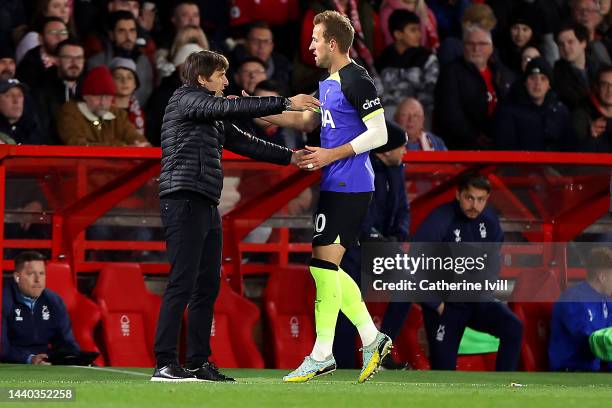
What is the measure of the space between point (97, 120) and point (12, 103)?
75 centimetres

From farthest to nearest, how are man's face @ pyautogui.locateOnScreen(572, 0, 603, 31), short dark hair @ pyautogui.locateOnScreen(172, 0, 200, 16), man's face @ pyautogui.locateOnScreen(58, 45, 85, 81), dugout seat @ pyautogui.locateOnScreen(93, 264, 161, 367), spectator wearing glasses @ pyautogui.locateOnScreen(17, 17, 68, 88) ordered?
man's face @ pyautogui.locateOnScreen(572, 0, 603, 31) < short dark hair @ pyautogui.locateOnScreen(172, 0, 200, 16) < spectator wearing glasses @ pyautogui.locateOnScreen(17, 17, 68, 88) < man's face @ pyautogui.locateOnScreen(58, 45, 85, 81) < dugout seat @ pyautogui.locateOnScreen(93, 264, 161, 367)

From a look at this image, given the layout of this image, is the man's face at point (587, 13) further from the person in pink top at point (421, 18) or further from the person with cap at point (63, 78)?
the person with cap at point (63, 78)

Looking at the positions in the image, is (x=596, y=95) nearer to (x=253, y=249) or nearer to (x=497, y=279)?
(x=497, y=279)

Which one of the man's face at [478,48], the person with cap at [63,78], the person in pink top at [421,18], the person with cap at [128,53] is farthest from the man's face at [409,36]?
the person with cap at [63,78]

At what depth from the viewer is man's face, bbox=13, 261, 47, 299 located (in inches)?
485

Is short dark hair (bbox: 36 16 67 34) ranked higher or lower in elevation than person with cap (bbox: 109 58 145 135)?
higher

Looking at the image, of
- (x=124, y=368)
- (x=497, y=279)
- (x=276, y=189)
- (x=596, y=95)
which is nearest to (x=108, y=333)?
(x=124, y=368)

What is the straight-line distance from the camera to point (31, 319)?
1235 cm

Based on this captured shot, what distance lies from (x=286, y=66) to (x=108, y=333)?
3.84 metres

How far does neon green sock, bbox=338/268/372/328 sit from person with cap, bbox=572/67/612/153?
6.16 meters

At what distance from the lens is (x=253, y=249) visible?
13523 mm

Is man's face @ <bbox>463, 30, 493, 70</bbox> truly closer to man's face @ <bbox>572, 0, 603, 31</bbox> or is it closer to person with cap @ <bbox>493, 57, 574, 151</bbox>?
person with cap @ <bbox>493, 57, 574, 151</bbox>

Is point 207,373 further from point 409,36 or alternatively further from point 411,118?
point 409,36

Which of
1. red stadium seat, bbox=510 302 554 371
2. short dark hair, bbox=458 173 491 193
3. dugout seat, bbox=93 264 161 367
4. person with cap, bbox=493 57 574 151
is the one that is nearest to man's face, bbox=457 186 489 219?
short dark hair, bbox=458 173 491 193
